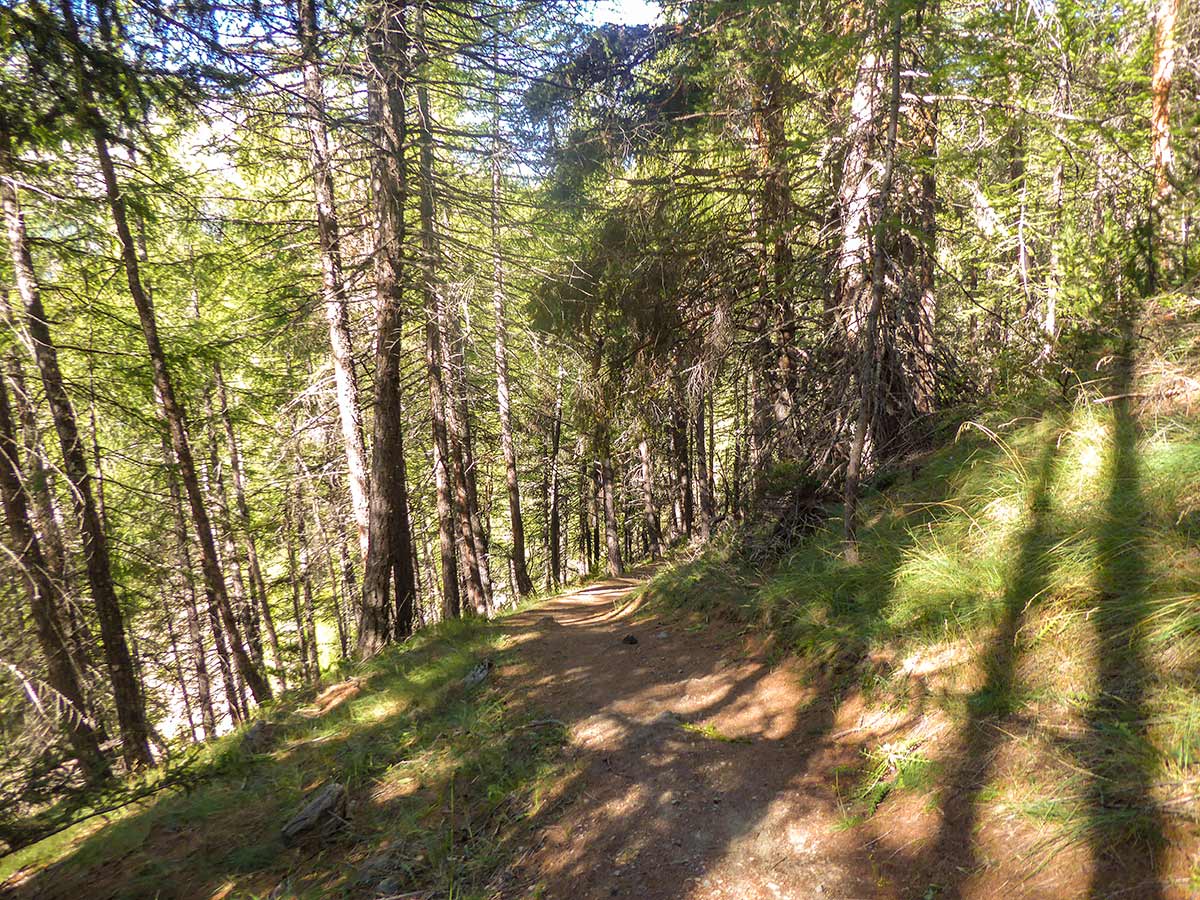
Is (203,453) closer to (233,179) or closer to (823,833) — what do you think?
(233,179)

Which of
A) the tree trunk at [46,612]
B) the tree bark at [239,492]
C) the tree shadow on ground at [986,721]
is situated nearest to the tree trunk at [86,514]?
the tree trunk at [46,612]

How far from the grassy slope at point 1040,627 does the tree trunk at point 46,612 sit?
4.88m

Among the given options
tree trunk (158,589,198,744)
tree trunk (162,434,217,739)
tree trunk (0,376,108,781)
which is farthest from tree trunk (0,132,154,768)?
tree trunk (158,589,198,744)

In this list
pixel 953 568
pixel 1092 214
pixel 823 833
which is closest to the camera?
pixel 823 833

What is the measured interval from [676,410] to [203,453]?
12.5m

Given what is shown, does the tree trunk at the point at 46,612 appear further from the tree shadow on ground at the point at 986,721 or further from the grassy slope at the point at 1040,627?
the tree shadow on ground at the point at 986,721

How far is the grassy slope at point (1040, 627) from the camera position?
8.20 ft

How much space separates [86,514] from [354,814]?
18.4ft

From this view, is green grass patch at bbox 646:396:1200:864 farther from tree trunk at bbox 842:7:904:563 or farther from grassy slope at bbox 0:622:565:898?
grassy slope at bbox 0:622:565:898

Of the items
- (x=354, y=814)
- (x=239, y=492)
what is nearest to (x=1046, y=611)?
(x=354, y=814)

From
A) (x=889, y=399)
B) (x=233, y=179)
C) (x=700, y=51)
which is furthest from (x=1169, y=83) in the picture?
(x=233, y=179)

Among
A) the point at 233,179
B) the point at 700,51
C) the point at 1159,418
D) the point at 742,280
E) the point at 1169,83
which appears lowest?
the point at 1159,418

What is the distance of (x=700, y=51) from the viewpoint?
25.9 feet

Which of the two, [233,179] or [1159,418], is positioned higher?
[233,179]
